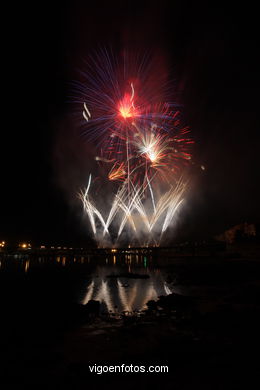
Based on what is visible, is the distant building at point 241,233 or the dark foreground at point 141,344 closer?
the dark foreground at point 141,344

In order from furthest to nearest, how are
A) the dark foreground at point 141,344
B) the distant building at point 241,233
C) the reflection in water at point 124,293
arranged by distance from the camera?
the distant building at point 241,233
the reflection in water at point 124,293
the dark foreground at point 141,344

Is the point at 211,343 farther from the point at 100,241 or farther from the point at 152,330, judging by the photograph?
the point at 100,241

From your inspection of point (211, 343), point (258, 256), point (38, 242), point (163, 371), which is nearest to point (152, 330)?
point (211, 343)

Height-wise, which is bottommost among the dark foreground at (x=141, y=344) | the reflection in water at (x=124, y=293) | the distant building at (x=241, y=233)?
the dark foreground at (x=141, y=344)

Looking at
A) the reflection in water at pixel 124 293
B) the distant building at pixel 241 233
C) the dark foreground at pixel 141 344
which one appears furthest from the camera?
the distant building at pixel 241 233

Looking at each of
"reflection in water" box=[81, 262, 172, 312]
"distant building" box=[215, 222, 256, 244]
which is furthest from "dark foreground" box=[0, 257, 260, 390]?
"distant building" box=[215, 222, 256, 244]

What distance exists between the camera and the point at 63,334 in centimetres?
1079

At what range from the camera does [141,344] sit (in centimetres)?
941

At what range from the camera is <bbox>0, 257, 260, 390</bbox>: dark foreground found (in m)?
7.26

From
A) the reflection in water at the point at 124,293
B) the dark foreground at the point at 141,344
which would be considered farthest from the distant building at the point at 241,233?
the dark foreground at the point at 141,344

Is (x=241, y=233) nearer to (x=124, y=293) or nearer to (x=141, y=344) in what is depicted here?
(x=124, y=293)

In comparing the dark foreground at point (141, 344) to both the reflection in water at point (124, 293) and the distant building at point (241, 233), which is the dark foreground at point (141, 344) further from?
the distant building at point (241, 233)

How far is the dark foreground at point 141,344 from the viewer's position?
7.26 meters

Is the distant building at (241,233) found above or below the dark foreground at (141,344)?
above
